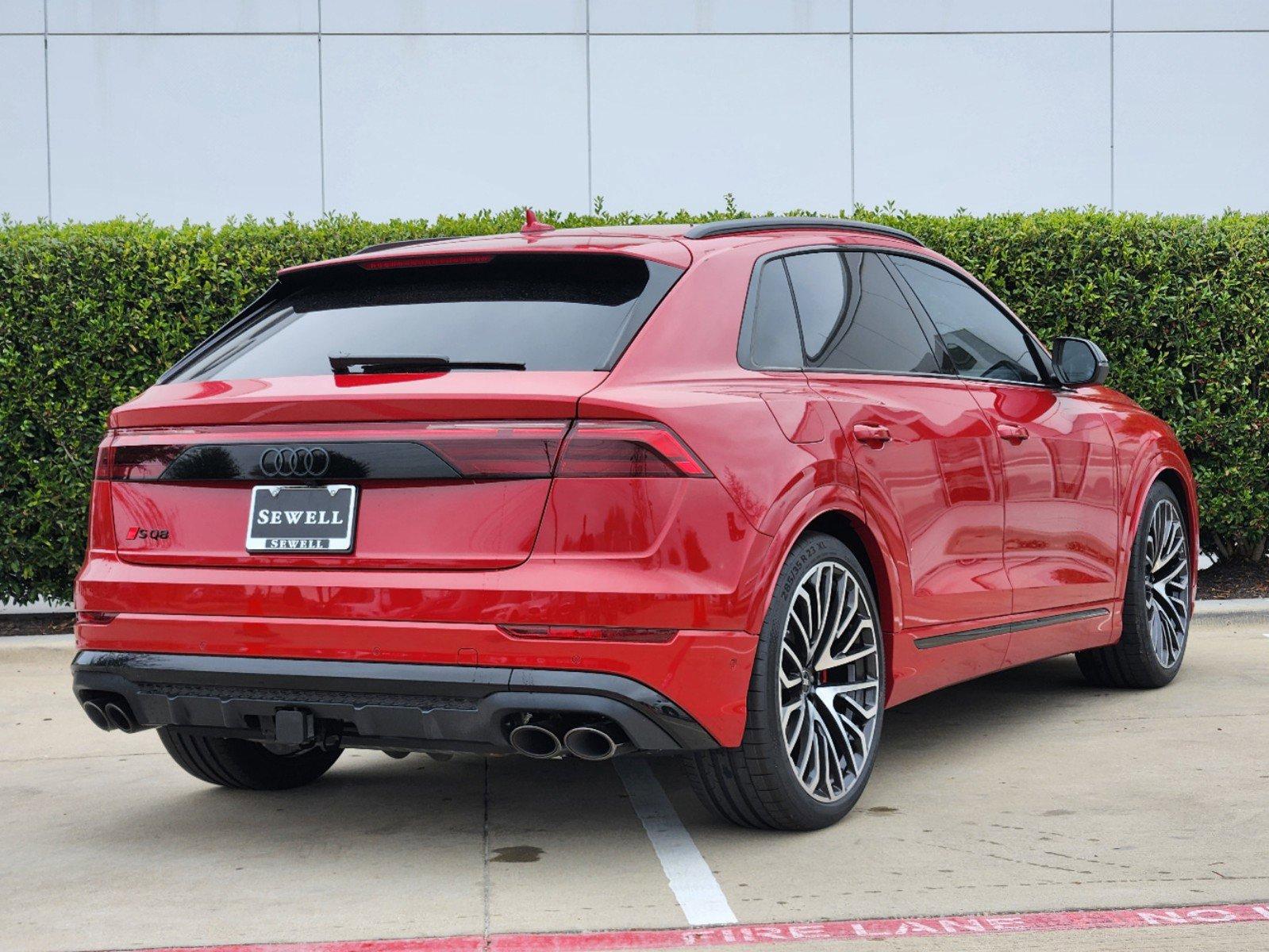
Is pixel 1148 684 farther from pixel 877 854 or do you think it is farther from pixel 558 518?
pixel 558 518

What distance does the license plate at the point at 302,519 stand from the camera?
396 centimetres

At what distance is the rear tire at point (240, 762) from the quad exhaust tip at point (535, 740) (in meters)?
1.23

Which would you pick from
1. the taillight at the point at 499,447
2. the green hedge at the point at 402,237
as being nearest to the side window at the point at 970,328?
the taillight at the point at 499,447

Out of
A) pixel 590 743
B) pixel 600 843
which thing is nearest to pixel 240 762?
pixel 600 843

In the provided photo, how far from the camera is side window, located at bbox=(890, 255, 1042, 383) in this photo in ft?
17.9

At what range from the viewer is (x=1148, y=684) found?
6699 mm

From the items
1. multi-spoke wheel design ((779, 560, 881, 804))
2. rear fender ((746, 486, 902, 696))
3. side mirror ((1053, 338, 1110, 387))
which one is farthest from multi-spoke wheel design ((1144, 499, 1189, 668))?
multi-spoke wheel design ((779, 560, 881, 804))

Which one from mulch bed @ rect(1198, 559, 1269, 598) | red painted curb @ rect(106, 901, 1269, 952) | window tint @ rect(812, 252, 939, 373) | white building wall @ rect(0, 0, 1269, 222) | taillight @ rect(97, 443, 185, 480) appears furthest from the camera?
white building wall @ rect(0, 0, 1269, 222)

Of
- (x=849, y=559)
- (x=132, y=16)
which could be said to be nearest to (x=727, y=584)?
(x=849, y=559)

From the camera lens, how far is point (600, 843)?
14.4 ft

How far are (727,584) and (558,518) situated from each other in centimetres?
44

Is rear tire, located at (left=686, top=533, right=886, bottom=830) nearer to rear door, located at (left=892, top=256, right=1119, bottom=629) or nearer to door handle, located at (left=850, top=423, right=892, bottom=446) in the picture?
door handle, located at (left=850, top=423, right=892, bottom=446)

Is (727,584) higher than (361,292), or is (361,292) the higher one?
(361,292)

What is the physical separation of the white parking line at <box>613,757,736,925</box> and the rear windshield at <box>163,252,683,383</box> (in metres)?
1.31
